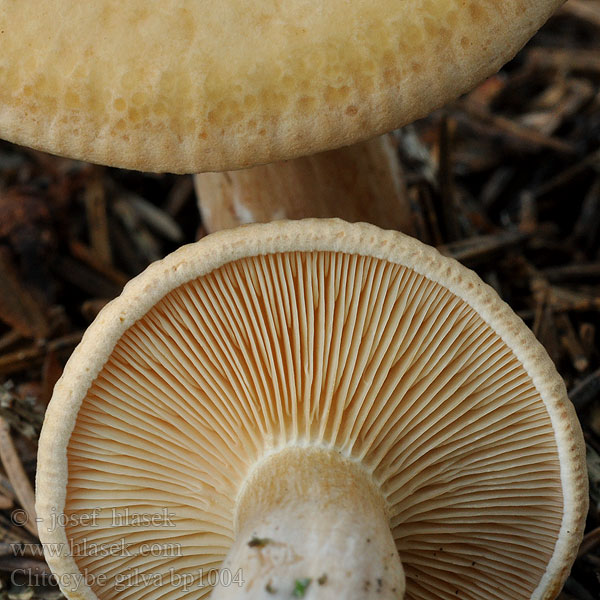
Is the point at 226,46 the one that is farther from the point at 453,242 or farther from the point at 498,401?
the point at 453,242

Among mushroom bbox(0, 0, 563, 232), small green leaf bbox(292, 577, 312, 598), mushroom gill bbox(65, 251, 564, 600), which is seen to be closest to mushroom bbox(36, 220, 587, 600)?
mushroom gill bbox(65, 251, 564, 600)

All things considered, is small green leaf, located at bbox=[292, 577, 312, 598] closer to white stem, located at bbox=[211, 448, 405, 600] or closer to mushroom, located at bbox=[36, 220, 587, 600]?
white stem, located at bbox=[211, 448, 405, 600]

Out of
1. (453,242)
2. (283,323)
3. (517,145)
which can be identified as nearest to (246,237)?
(283,323)

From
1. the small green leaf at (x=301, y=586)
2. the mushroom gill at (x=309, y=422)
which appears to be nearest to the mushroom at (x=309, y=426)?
the mushroom gill at (x=309, y=422)

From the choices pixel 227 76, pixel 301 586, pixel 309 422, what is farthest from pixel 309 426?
pixel 227 76

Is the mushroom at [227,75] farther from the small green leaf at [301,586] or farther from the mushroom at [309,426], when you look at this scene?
the small green leaf at [301,586]
